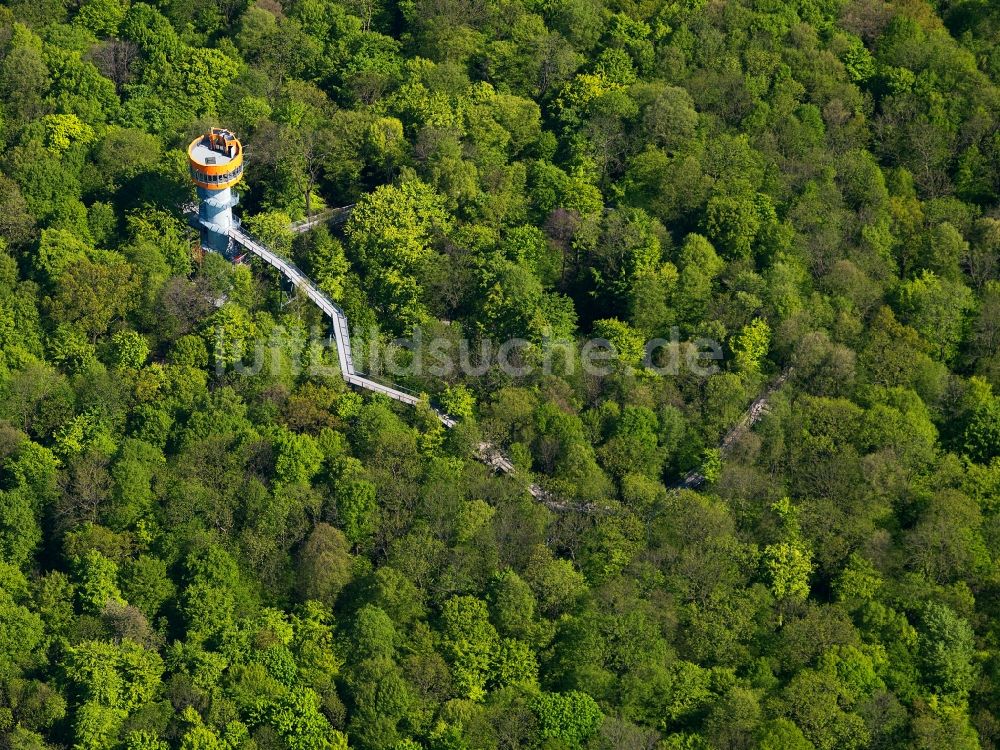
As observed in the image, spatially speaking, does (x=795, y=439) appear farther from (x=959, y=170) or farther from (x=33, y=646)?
(x=33, y=646)

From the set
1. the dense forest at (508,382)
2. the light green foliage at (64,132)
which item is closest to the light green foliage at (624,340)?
the dense forest at (508,382)

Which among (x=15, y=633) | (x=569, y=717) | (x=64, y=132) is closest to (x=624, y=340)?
(x=569, y=717)

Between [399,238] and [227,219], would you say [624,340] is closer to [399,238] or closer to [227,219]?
[399,238]

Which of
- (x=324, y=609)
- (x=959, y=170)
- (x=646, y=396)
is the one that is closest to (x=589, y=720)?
(x=324, y=609)

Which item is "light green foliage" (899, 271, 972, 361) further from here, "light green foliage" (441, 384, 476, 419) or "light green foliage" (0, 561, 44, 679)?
"light green foliage" (0, 561, 44, 679)

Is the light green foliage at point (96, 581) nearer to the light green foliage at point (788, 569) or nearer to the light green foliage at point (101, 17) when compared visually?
the light green foliage at point (788, 569)
